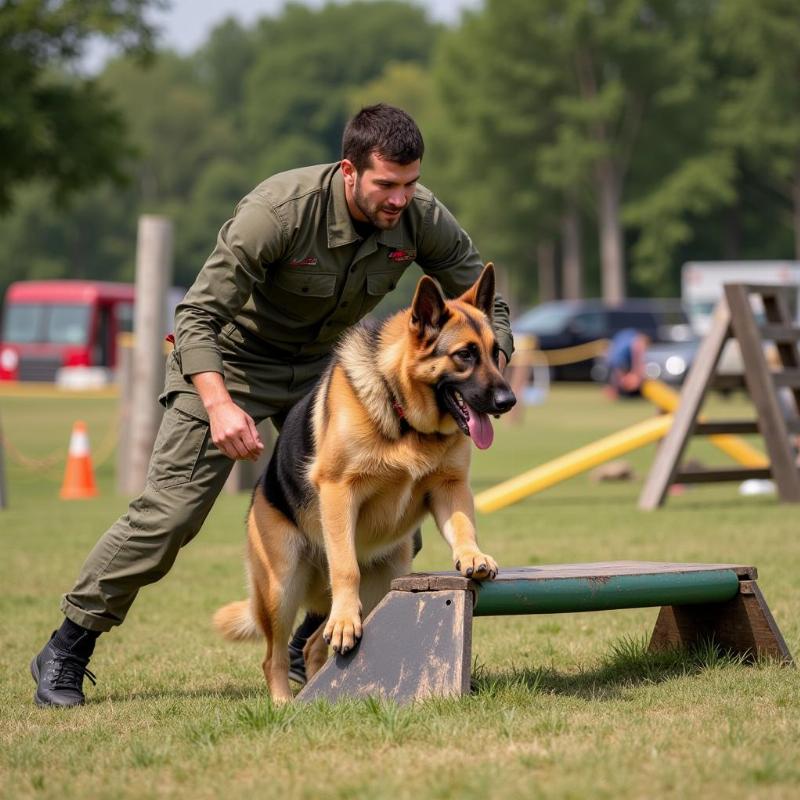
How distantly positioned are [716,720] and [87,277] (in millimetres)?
86500

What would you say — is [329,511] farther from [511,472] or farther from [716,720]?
[511,472]

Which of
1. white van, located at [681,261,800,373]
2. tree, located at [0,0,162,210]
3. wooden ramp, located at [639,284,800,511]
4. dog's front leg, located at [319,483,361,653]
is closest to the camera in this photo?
dog's front leg, located at [319,483,361,653]

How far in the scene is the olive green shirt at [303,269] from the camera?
16.3 ft

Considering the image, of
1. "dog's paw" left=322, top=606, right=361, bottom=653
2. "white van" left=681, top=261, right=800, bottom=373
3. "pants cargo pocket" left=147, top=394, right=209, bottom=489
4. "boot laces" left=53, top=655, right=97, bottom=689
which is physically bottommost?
"boot laces" left=53, top=655, right=97, bottom=689

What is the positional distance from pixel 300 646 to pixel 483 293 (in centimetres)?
181

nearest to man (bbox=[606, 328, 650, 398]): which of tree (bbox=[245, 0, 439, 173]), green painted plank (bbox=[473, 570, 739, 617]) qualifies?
green painted plank (bbox=[473, 570, 739, 617])

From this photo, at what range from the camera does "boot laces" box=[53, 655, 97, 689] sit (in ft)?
17.1

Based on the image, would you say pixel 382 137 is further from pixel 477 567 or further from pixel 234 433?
pixel 477 567

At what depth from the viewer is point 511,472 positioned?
15.8 m

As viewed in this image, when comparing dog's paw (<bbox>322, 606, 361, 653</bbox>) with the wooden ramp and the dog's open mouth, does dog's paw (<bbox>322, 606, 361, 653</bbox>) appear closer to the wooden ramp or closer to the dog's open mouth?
the dog's open mouth

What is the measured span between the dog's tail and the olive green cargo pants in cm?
34

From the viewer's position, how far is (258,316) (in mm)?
5363

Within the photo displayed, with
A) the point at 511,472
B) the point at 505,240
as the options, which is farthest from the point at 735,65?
the point at 511,472

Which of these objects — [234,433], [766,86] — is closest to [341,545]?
[234,433]
